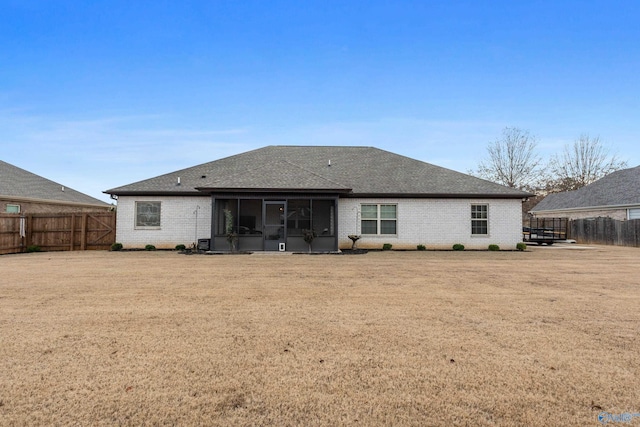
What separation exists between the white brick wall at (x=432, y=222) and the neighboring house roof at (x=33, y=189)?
19.7 meters

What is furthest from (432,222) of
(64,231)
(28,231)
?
(28,231)

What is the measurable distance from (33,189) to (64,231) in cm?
835

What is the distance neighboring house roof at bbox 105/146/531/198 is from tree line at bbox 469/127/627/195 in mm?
23357

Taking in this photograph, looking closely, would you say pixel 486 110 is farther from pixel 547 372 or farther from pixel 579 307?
pixel 547 372

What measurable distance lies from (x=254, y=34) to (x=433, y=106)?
1305cm

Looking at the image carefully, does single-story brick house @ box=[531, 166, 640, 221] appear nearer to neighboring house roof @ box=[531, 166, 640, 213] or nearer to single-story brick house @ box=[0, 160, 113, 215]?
neighboring house roof @ box=[531, 166, 640, 213]

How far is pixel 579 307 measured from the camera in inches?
213

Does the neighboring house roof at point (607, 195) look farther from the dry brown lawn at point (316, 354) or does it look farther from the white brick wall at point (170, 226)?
the white brick wall at point (170, 226)

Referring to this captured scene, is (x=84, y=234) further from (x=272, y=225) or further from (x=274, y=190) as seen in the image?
(x=274, y=190)

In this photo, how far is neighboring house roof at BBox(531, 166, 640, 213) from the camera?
22330 mm

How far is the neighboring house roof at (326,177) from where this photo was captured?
49.3 ft

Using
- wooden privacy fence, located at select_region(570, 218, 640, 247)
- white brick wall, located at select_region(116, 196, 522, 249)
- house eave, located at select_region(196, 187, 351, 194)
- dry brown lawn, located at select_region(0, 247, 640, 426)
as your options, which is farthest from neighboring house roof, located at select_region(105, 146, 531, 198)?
wooden privacy fence, located at select_region(570, 218, 640, 247)

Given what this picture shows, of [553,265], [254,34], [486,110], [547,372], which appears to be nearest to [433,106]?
[486,110]

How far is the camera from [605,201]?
2361 cm
